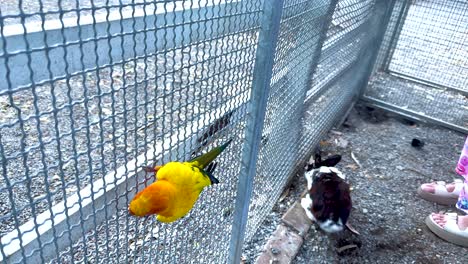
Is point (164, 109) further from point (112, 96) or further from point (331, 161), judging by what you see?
point (331, 161)

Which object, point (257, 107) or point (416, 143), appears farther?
point (416, 143)

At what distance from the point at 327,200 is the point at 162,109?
1681 millimetres

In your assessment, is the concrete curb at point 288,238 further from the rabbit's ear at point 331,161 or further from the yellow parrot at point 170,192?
the yellow parrot at point 170,192

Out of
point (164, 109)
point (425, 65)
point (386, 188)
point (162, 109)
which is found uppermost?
point (164, 109)

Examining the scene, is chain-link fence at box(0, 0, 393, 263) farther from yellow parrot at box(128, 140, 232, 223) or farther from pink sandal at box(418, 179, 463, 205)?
pink sandal at box(418, 179, 463, 205)

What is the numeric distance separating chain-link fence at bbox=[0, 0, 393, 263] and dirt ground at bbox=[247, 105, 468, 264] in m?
0.47

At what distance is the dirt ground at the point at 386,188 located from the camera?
9.15ft

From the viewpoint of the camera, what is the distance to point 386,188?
3.50 metres

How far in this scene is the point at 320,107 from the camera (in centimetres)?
368

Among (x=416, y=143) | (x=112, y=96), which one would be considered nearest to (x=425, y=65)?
(x=416, y=143)

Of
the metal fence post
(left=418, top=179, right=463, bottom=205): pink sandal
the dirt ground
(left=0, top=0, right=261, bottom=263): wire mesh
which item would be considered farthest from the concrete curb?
(left=418, top=179, right=463, bottom=205): pink sandal

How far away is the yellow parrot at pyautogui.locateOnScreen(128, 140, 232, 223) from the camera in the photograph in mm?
1093

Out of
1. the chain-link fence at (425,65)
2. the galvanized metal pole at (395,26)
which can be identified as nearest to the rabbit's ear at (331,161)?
the chain-link fence at (425,65)

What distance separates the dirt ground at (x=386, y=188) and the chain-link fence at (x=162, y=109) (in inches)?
18.5
